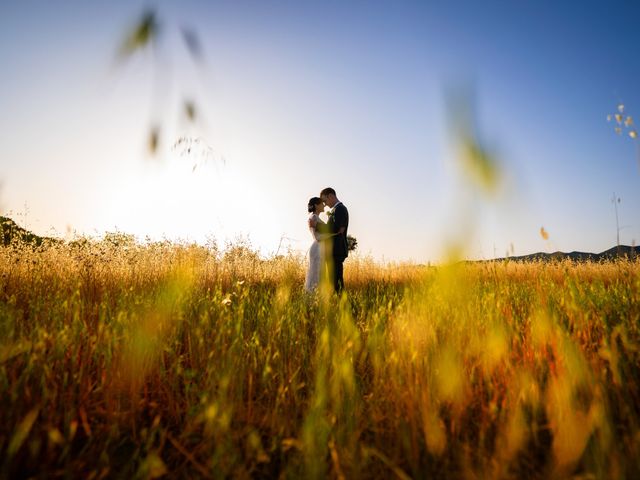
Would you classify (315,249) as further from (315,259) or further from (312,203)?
(312,203)

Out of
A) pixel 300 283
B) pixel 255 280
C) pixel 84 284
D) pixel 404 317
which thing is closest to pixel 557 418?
pixel 404 317

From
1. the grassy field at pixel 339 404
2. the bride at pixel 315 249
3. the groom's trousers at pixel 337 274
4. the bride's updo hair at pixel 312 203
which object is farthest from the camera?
the bride's updo hair at pixel 312 203

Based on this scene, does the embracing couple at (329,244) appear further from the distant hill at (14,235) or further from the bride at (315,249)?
the distant hill at (14,235)

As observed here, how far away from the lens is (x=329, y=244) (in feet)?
18.9

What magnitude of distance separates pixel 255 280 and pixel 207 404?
18.2 ft

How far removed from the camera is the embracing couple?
5.75 m

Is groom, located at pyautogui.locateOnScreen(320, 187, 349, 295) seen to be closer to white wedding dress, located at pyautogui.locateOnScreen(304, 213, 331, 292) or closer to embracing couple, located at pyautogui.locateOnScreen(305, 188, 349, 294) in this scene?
embracing couple, located at pyautogui.locateOnScreen(305, 188, 349, 294)

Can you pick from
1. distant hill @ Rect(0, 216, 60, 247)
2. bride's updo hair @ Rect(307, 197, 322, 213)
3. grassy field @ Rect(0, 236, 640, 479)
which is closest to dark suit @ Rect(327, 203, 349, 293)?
bride's updo hair @ Rect(307, 197, 322, 213)

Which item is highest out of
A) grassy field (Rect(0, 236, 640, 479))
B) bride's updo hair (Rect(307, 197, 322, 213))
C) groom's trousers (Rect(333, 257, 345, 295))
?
bride's updo hair (Rect(307, 197, 322, 213))

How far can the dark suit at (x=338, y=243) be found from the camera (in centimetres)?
574

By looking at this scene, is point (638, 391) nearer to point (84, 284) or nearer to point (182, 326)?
point (182, 326)

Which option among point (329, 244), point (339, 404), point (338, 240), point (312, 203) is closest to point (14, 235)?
point (312, 203)

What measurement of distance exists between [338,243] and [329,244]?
158 mm

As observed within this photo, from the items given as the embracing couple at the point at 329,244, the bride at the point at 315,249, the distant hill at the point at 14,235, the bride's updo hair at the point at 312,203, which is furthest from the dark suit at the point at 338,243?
the distant hill at the point at 14,235
